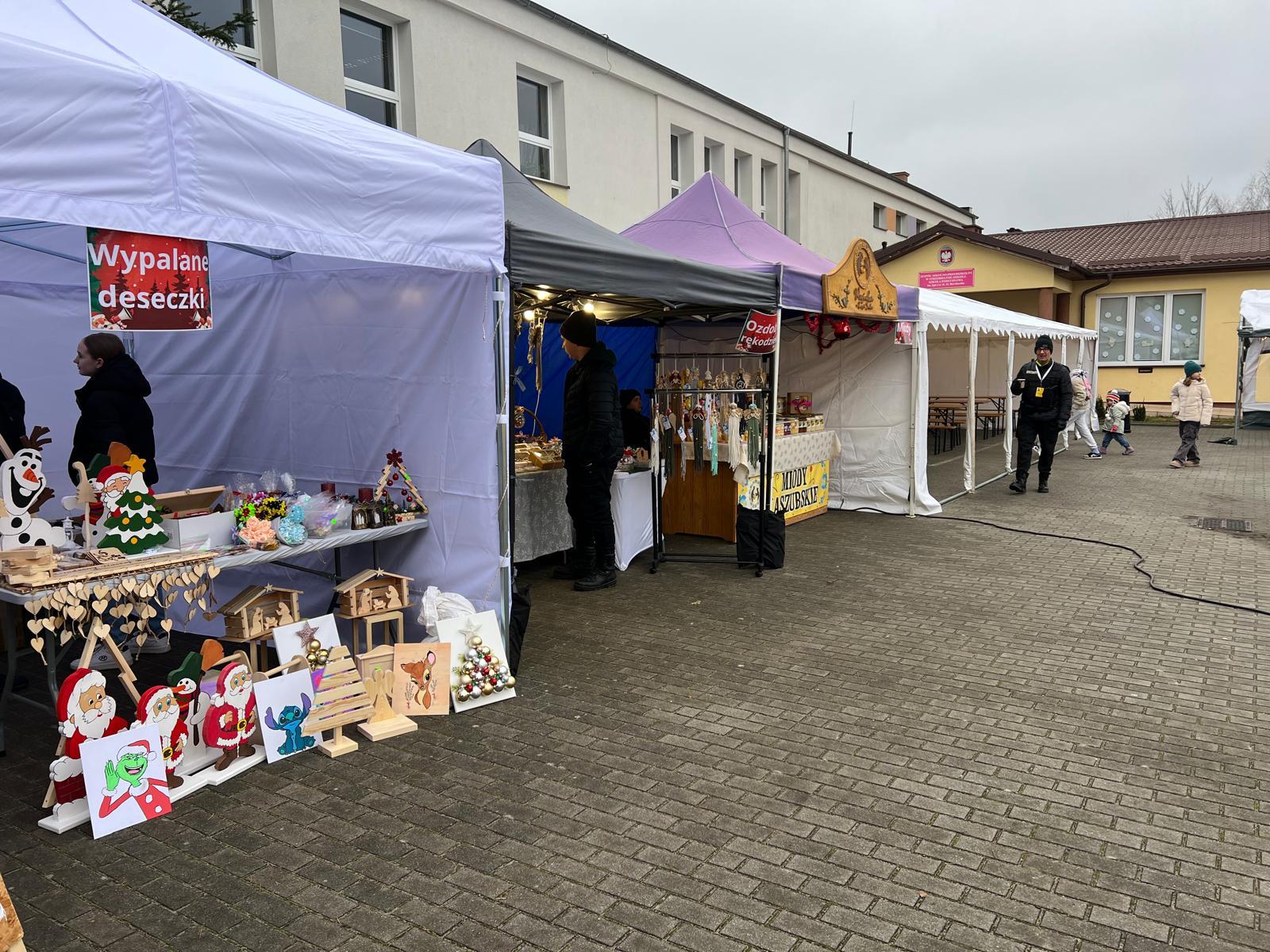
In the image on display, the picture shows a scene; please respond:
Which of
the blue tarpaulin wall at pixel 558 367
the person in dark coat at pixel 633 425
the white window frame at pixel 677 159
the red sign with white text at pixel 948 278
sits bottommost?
the person in dark coat at pixel 633 425

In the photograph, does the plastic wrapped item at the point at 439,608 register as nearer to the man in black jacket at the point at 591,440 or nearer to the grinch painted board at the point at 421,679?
the grinch painted board at the point at 421,679

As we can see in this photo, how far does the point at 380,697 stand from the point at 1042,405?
9.15 m

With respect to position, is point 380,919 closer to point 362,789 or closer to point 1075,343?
point 362,789

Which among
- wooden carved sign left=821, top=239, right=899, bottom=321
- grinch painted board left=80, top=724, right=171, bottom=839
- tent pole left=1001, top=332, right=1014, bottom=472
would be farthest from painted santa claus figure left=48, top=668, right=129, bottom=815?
tent pole left=1001, top=332, right=1014, bottom=472

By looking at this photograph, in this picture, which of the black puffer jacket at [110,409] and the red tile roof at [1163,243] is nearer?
the black puffer jacket at [110,409]

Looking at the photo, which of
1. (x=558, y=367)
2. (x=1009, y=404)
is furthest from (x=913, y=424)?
(x=1009, y=404)

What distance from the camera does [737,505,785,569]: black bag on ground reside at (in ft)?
22.9

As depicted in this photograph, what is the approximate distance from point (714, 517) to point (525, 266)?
418 centimetres

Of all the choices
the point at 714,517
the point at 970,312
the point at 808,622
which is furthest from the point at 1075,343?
the point at 808,622

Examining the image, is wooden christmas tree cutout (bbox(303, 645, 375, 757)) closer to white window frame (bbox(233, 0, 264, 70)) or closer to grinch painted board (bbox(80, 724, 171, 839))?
grinch painted board (bbox(80, 724, 171, 839))

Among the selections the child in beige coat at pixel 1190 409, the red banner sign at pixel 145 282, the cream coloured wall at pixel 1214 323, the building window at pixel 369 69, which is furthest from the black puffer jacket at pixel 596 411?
the cream coloured wall at pixel 1214 323

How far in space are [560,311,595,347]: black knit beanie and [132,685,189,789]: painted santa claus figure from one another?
367 centimetres

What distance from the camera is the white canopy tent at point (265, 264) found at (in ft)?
9.62

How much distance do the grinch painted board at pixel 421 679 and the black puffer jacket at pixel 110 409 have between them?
1.67m
